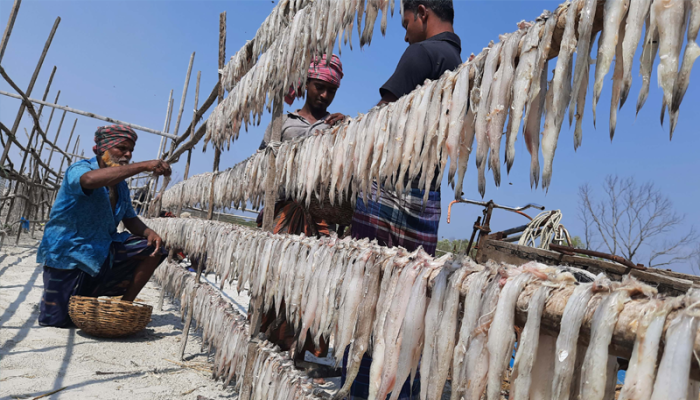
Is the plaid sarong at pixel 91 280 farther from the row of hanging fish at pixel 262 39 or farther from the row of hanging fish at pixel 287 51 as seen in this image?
the row of hanging fish at pixel 262 39

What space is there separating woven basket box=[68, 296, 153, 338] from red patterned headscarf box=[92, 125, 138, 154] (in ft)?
5.04

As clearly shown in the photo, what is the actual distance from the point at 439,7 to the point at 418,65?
0.48 metres

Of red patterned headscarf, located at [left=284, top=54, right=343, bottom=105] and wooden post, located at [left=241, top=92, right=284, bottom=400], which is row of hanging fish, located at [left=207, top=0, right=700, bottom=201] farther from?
red patterned headscarf, located at [left=284, top=54, right=343, bottom=105]

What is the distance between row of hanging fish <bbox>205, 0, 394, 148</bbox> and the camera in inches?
66.9

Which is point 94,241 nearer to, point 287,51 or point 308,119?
point 308,119

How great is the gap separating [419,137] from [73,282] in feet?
14.3

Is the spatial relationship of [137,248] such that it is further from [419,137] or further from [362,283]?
[419,137]

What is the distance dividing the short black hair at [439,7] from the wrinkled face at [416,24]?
0.8 inches

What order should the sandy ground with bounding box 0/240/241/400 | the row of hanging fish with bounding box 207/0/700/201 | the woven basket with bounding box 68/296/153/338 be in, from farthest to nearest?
the woven basket with bounding box 68/296/153/338 → the sandy ground with bounding box 0/240/241/400 → the row of hanging fish with bounding box 207/0/700/201

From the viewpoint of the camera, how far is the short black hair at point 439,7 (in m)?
2.00

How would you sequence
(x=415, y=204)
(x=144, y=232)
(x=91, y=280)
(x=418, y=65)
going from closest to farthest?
1. (x=418, y=65)
2. (x=415, y=204)
3. (x=91, y=280)
4. (x=144, y=232)

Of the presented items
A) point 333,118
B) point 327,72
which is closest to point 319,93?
point 327,72

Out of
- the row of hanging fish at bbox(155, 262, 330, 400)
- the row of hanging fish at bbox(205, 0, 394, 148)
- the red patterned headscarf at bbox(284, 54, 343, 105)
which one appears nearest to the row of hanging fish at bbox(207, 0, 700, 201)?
the row of hanging fish at bbox(205, 0, 394, 148)

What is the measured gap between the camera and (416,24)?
2072mm
